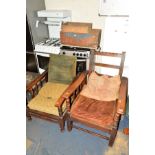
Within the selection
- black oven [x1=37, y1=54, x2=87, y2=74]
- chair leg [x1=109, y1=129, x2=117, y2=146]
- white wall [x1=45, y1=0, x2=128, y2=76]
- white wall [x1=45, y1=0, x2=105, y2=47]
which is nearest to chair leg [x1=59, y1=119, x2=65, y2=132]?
chair leg [x1=109, y1=129, x2=117, y2=146]

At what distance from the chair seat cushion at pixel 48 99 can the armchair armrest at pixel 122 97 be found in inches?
30.4

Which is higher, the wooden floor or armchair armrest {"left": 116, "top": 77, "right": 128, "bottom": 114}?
armchair armrest {"left": 116, "top": 77, "right": 128, "bottom": 114}

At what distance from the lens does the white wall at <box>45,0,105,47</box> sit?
8.63ft

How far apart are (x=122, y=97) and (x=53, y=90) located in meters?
0.99

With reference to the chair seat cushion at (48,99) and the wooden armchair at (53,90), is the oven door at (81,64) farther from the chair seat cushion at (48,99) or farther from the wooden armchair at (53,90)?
the chair seat cushion at (48,99)

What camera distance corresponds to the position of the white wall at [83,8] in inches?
104

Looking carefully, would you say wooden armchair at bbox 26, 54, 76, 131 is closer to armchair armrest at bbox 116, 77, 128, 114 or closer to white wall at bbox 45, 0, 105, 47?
armchair armrest at bbox 116, 77, 128, 114

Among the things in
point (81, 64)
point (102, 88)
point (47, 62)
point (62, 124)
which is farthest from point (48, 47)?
point (62, 124)

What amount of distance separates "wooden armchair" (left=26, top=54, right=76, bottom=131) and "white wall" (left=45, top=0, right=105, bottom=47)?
0.90 meters

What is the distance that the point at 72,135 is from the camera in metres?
2.05

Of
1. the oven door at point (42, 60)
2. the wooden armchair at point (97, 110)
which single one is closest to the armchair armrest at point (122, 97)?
the wooden armchair at point (97, 110)

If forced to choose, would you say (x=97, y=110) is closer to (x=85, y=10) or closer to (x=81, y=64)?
(x=81, y=64)
